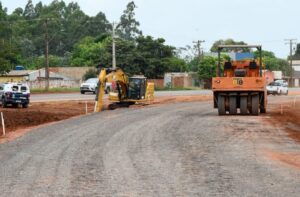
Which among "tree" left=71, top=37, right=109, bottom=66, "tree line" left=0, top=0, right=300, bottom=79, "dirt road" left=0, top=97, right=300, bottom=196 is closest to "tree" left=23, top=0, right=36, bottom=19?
"tree line" left=0, top=0, right=300, bottom=79

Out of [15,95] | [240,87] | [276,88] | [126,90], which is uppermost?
[240,87]

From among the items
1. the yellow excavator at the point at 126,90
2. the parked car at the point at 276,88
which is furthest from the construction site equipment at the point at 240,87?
the parked car at the point at 276,88

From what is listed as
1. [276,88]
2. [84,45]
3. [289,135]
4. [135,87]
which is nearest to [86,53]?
[84,45]

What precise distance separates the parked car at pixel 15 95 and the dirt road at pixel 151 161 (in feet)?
58.9

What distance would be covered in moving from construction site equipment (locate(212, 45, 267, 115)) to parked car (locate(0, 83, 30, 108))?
46.8ft

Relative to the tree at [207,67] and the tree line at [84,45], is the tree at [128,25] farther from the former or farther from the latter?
the tree at [207,67]

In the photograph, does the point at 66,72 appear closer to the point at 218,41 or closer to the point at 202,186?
the point at 218,41

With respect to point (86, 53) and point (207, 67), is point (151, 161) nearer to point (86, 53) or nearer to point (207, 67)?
point (207, 67)

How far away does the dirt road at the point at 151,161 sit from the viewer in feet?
39.1

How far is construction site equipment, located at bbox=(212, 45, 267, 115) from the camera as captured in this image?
104 ft

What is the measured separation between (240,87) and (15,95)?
16.6 meters

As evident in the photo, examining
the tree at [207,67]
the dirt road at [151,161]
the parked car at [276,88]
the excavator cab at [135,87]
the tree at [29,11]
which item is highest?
the tree at [29,11]

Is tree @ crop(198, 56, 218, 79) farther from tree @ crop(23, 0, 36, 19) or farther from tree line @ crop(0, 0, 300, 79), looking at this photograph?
tree @ crop(23, 0, 36, 19)

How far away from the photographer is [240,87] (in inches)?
1249
